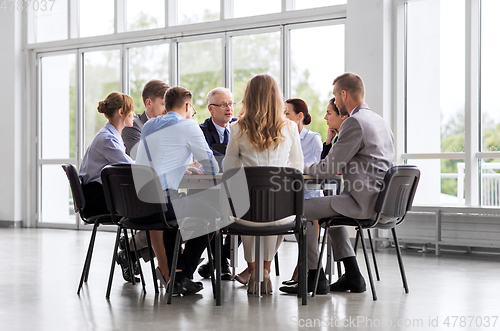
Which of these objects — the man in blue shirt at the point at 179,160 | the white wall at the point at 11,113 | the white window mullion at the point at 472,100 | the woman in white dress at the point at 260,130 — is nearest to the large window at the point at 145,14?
the white wall at the point at 11,113

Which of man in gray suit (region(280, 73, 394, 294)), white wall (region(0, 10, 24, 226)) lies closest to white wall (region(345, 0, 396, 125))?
man in gray suit (region(280, 73, 394, 294))

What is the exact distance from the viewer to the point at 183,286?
3.62 metres

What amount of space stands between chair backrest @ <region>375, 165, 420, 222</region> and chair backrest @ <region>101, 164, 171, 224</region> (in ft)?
A: 4.22

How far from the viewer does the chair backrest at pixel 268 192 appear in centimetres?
309

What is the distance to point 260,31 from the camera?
7.23 m

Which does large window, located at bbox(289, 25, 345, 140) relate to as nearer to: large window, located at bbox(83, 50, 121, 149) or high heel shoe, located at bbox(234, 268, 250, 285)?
large window, located at bbox(83, 50, 121, 149)

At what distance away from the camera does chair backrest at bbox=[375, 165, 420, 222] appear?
340 centimetres

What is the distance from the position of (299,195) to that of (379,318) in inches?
30.3

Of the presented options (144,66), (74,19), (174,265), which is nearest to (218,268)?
(174,265)

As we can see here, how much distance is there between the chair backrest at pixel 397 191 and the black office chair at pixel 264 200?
0.53m

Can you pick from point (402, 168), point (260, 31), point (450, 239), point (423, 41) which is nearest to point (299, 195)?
point (402, 168)

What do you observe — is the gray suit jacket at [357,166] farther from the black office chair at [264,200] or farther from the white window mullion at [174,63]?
the white window mullion at [174,63]

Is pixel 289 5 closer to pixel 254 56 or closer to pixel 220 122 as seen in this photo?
pixel 254 56

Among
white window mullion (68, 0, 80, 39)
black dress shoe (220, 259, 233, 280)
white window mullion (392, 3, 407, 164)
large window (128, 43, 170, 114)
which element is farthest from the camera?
white window mullion (68, 0, 80, 39)
